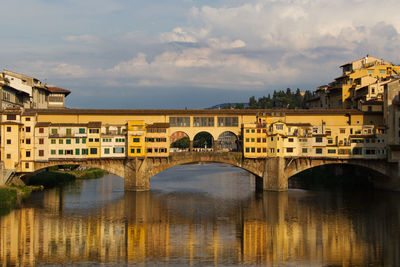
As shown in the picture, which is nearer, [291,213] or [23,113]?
[291,213]

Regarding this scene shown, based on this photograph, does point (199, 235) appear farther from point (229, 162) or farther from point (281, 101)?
point (281, 101)

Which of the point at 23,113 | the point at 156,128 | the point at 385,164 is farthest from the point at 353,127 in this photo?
the point at 23,113

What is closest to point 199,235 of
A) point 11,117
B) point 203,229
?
point 203,229

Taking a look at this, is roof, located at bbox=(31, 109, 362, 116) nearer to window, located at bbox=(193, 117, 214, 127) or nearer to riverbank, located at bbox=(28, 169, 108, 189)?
window, located at bbox=(193, 117, 214, 127)

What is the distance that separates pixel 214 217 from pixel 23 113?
27853 mm

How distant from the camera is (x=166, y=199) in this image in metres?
59.5

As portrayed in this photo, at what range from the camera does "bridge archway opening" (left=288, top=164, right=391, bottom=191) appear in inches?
2719

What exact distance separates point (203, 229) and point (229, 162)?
21.7 metres

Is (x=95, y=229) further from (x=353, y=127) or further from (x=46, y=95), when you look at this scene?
(x=46, y=95)

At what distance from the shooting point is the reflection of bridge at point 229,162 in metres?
63.3

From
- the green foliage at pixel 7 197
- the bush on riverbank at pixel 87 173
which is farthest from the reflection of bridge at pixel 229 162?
the bush on riverbank at pixel 87 173

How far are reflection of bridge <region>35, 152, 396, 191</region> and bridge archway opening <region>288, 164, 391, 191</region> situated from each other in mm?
3151

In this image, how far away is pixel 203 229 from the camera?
43594 millimetres

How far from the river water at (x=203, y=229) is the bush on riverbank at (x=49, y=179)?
5194 millimetres
